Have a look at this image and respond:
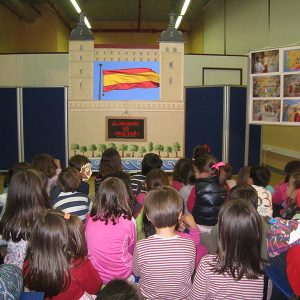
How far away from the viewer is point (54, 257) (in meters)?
1.61

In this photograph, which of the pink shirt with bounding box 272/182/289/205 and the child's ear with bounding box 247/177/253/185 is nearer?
the child's ear with bounding box 247/177/253/185

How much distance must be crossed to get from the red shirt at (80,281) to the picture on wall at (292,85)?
435cm

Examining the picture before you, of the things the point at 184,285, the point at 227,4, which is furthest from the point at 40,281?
the point at 227,4

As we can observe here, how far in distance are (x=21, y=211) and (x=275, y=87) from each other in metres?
4.34

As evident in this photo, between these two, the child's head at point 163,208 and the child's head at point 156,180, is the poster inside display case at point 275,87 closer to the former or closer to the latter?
the child's head at point 156,180

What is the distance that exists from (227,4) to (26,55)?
574cm

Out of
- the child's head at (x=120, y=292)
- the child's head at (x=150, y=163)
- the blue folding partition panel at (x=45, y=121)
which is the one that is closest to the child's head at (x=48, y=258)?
the child's head at (x=120, y=292)

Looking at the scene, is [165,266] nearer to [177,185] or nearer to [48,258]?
[48,258]

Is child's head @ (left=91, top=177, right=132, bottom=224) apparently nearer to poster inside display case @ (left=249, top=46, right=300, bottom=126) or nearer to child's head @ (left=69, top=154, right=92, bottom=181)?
child's head @ (left=69, top=154, right=92, bottom=181)

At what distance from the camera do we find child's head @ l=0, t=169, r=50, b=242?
225 centimetres

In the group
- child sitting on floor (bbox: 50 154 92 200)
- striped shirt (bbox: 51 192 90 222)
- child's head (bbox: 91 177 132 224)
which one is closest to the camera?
child's head (bbox: 91 177 132 224)

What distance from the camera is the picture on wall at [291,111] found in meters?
5.32

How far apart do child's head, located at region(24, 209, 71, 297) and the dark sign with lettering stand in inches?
196

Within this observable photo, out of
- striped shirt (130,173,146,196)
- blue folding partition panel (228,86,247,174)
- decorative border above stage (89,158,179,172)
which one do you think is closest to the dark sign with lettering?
decorative border above stage (89,158,179,172)
